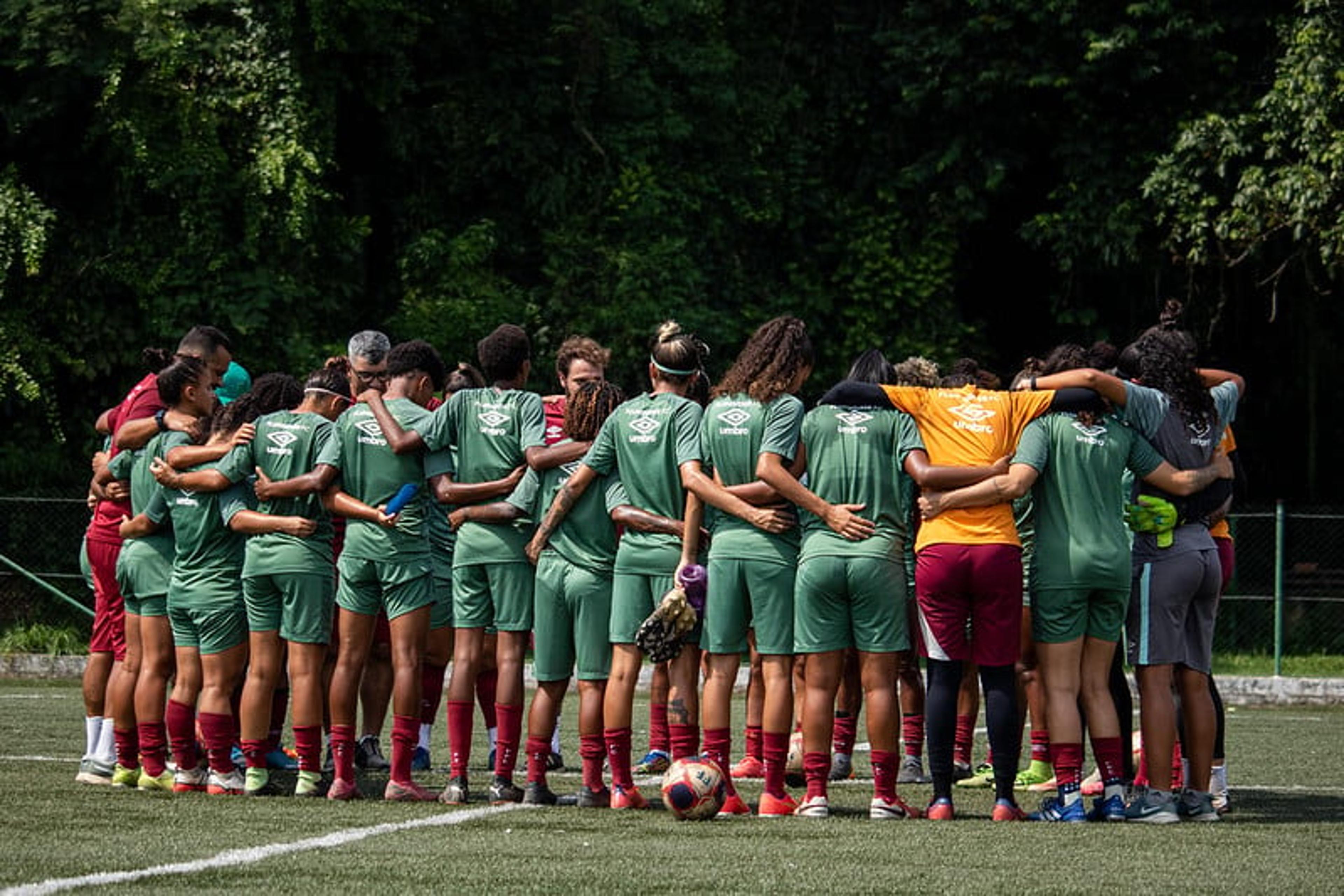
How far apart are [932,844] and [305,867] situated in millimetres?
2469

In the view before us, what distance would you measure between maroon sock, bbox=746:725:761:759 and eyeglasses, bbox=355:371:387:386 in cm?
264

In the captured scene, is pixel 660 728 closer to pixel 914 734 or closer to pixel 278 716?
pixel 914 734

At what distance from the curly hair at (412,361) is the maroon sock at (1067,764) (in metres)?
3.55

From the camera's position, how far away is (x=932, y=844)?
26.1 ft

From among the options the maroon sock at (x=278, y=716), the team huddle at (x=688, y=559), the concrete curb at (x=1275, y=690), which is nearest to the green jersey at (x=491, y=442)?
the team huddle at (x=688, y=559)

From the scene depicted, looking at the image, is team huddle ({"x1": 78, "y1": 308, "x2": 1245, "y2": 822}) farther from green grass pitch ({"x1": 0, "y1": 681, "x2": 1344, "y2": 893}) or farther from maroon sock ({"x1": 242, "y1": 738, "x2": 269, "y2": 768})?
green grass pitch ({"x1": 0, "y1": 681, "x2": 1344, "y2": 893})

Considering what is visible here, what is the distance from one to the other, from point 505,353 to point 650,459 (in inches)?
37.7

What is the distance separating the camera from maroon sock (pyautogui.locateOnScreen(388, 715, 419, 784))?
9570mm

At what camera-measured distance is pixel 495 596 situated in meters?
9.70

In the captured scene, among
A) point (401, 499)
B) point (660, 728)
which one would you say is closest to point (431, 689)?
point (660, 728)

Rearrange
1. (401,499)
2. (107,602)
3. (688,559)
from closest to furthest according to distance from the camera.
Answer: (688,559)
(401,499)
(107,602)

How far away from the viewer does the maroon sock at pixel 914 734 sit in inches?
416

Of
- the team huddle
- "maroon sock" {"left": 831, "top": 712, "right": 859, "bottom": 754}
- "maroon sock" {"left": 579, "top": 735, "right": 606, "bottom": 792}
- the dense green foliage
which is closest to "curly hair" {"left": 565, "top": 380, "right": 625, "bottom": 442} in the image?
the team huddle

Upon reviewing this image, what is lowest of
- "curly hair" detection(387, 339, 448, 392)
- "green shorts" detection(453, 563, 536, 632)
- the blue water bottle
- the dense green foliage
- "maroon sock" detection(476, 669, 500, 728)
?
"maroon sock" detection(476, 669, 500, 728)
